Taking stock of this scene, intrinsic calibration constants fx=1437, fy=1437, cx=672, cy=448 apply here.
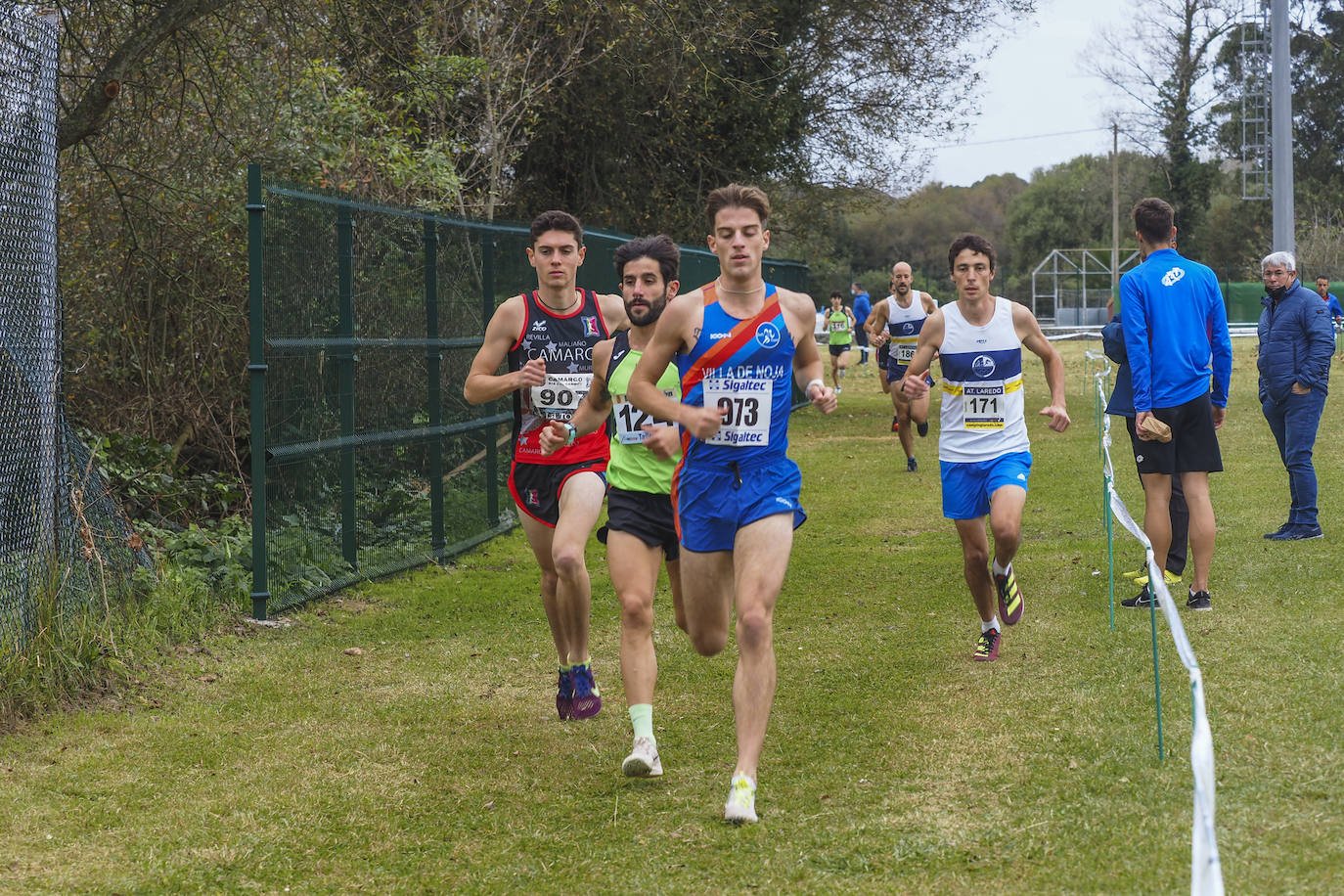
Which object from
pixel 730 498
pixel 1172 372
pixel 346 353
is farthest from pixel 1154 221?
pixel 346 353

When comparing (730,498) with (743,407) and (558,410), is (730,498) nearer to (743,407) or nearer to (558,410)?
(743,407)

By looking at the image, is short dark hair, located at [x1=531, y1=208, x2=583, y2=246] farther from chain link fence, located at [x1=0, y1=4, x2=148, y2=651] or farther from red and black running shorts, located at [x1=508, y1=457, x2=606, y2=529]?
chain link fence, located at [x1=0, y1=4, x2=148, y2=651]

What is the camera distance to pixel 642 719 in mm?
5555

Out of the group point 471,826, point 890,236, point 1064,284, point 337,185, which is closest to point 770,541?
point 471,826

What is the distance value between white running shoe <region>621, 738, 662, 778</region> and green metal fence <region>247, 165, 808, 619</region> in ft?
12.4

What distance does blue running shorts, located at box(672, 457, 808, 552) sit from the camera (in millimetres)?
5293

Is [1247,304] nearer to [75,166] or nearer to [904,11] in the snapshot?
[904,11]

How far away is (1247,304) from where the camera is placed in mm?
53031

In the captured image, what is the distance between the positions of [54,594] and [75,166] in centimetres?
442

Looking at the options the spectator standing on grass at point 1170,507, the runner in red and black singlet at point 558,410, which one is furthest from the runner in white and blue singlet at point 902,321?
the runner in red and black singlet at point 558,410

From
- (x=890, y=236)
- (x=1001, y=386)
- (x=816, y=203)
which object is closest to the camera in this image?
(x=1001, y=386)

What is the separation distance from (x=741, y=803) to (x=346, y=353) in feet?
18.0

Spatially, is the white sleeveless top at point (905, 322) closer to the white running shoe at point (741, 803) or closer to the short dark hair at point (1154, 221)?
the short dark hair at point (1154, 221)

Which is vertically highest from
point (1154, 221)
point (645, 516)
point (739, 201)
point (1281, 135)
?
point (1281, 135)
